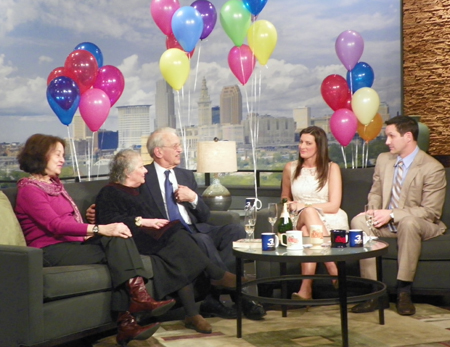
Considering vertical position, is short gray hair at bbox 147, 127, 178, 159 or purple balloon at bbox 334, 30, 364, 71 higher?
purple balloon at bbox 334, 30, 364, 71

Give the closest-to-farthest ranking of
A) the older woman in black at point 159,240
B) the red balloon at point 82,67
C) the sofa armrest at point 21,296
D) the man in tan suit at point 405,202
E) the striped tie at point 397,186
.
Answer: the sofa armrest at point 21,296
the older woman in black at point 159,240
the man in tan suit at point 405,202
the striped tie at point 397,186
the red balloon at point 82,67

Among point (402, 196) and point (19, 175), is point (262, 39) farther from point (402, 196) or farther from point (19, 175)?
point (19, 175)

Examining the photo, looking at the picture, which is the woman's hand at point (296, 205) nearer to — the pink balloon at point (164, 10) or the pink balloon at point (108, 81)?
the pink balloon at point (108, 81)

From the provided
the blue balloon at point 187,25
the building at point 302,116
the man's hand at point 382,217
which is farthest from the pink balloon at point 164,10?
the man's hand at point 382,217

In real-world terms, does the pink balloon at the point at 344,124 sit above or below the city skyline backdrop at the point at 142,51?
below

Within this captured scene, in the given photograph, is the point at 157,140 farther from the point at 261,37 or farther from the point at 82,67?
the point at 261,37

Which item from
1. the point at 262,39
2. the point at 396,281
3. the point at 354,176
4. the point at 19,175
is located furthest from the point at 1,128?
the point at 396,281

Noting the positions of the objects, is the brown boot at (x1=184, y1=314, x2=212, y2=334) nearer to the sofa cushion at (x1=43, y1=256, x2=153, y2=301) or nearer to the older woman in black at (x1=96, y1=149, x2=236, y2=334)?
the older woman in black at (x1=96, y1=149, x2=236, y2=334)

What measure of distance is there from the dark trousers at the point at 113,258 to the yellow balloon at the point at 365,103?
2.62 meters

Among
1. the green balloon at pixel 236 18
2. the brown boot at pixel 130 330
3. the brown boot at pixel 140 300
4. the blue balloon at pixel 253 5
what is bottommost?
the brown boot at pixel 130 330

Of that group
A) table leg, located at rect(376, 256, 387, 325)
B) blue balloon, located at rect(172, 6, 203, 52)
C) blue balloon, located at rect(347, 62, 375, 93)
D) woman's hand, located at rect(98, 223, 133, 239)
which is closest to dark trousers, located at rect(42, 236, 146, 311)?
woman's hand, located at rect(98, 223, 133, 239)

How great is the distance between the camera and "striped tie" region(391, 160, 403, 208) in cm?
409

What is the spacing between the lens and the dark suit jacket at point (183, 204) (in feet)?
12.7

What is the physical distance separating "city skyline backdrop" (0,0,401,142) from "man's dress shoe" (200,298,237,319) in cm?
385
